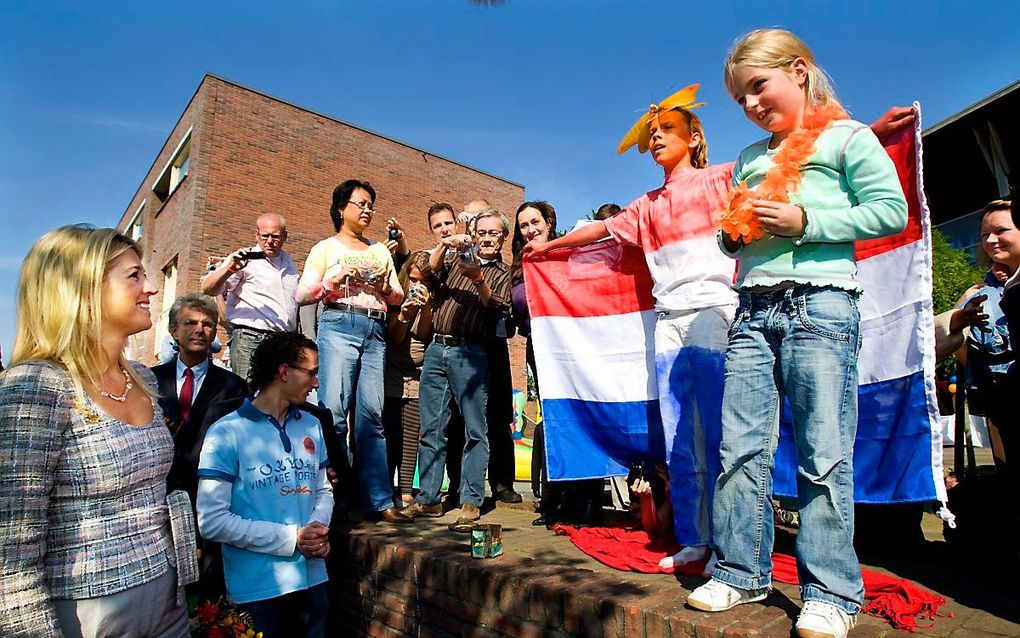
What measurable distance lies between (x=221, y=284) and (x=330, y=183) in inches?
694

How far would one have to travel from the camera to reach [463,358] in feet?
14.0

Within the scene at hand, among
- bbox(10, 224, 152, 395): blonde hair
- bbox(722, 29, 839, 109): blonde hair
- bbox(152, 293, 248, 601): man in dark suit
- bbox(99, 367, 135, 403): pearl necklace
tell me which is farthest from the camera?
bbox(152, 293, 248, 601): man in dark suit

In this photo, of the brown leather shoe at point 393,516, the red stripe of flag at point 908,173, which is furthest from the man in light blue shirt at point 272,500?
the red stripe of flag at point 908,173

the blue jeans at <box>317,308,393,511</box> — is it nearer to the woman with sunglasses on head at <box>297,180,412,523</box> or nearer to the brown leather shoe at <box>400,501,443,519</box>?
the woman with sunglasses on head at <box>297,180,412,523</box>

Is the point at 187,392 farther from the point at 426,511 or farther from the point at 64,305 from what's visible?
the point at 64,305

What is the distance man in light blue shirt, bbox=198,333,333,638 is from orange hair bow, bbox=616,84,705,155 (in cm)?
210

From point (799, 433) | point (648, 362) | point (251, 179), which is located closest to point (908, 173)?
point (799, 433)

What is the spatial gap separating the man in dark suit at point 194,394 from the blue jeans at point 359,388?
1.86 feet

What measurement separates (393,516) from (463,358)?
3.81 feet

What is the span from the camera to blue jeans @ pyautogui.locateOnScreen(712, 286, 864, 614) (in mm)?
2080

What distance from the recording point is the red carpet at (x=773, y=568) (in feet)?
7.31

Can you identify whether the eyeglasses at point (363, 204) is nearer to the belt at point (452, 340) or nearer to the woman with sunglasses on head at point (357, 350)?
the woman with sunglasses on head at point (357, 350)

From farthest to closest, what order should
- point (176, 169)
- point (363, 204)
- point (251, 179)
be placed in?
1. point (176, 169)
2. point (251, 179)
3. point (363, 204)

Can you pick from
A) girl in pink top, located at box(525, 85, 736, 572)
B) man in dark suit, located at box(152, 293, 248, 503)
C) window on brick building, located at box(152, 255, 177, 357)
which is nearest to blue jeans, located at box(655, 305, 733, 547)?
girl in pink top, located at box(525, 85, 736, 572)
